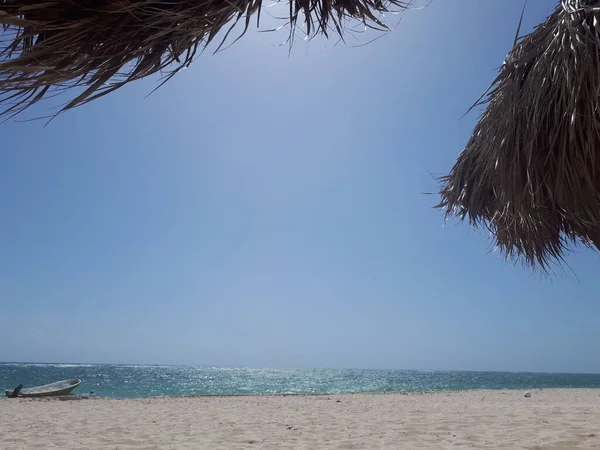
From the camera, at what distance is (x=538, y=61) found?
2.22m

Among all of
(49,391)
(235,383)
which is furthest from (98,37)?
(235,383)

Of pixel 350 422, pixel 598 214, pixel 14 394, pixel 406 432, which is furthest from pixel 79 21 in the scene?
pixel 14 394

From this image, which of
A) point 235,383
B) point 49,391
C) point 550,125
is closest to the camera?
point 550,125

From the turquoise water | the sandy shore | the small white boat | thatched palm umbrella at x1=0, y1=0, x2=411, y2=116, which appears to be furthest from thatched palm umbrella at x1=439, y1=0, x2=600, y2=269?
the turquoise water

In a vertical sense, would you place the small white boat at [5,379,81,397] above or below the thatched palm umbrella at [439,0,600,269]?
below

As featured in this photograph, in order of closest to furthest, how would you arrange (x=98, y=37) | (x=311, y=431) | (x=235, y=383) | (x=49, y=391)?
(x=98, y=37) → (x=311, y=431) → (x=49, y=391) → (x=235, y=383)

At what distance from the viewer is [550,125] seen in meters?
2.11

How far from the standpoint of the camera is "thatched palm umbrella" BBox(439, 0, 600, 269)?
1963 mm

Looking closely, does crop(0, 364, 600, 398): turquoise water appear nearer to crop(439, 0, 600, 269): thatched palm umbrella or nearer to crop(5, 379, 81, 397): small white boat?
crop(5, 379, 81, 397): small white boat

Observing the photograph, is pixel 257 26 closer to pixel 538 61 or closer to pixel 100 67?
pixel 100 67

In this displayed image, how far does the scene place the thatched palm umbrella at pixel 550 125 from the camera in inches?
77.3

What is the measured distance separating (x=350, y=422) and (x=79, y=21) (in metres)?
7.24

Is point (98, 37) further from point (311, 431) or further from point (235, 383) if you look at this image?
point (235, 383)

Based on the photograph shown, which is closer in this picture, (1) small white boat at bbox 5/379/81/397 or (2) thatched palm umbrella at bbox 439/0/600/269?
(2) thatched palm umbrella at bbox 439/0/600/269
